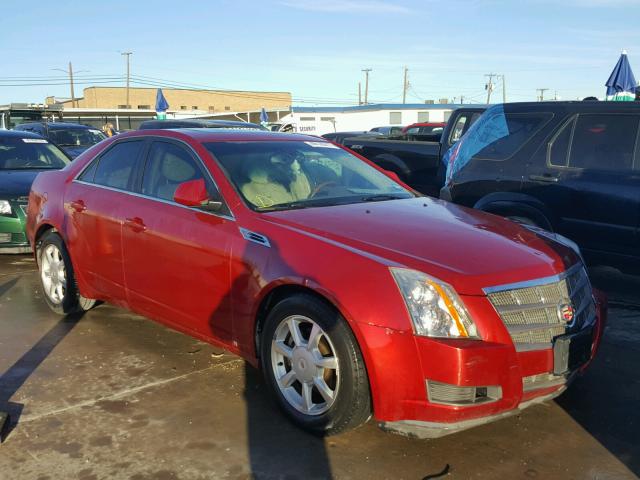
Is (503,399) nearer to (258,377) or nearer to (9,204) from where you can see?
(258,377)

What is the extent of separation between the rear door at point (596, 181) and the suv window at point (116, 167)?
3737 mm

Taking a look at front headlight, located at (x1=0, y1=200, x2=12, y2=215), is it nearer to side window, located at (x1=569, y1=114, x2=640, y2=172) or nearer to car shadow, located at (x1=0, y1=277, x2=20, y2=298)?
car shadow, located at (x1=0, y1=277, x2=20, y2=298)

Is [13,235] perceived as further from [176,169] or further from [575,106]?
[575,106]

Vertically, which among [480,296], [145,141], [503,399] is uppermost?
[145,141]

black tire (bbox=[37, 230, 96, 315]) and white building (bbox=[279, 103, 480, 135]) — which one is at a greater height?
white building (bbox=[279, 103, 480, 135])

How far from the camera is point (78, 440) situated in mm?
3418

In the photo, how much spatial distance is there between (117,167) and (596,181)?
4.20 meters

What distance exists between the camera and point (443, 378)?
295 centimetres

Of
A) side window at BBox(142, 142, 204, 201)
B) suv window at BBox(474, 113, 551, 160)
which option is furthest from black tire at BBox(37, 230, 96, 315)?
suv window at BBox(474, 113, 551, 160)

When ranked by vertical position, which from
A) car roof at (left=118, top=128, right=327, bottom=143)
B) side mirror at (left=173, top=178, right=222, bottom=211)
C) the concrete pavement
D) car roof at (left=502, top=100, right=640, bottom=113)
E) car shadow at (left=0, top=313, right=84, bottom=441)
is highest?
car roof at (left=502, top=100, right=640, bottom=113)

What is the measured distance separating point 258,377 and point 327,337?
1.18 m

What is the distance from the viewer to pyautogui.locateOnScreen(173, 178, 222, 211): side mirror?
13.0 ft

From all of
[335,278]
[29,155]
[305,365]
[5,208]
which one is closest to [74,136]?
[29,155]

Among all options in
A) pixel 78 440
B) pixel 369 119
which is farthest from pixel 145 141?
pixel 369 119
